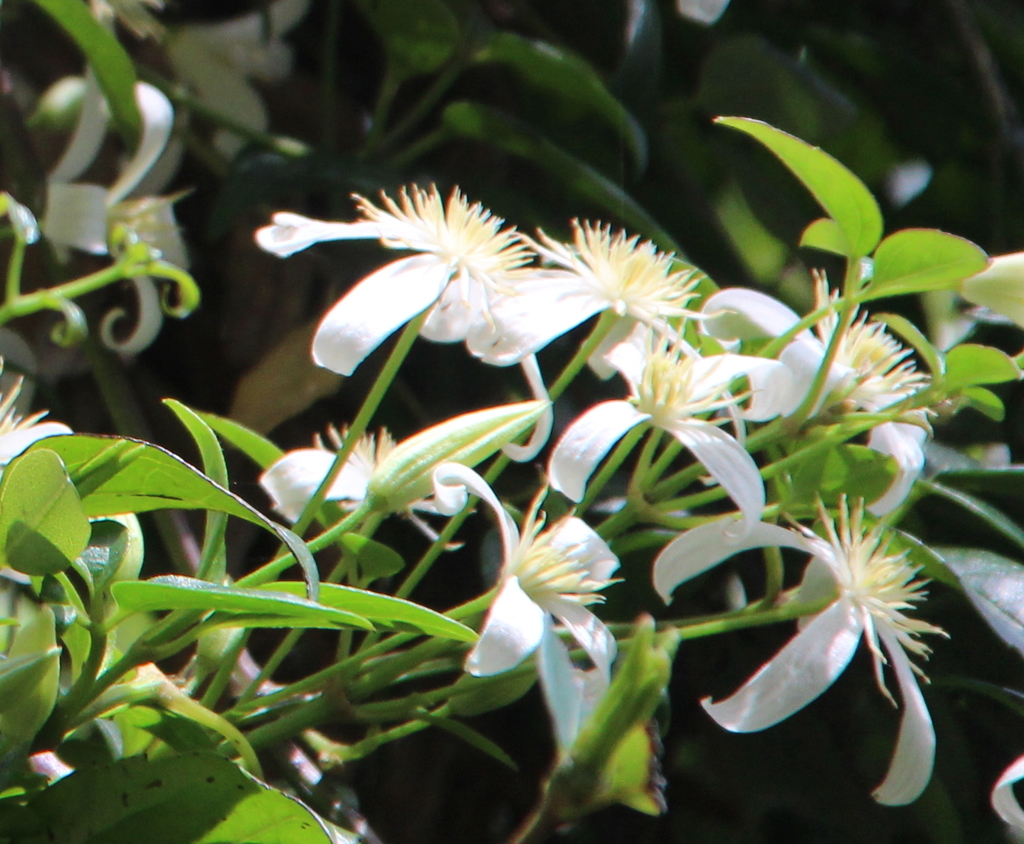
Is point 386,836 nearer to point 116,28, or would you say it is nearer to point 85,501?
point 85,501

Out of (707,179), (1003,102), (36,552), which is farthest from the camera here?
(707,179)

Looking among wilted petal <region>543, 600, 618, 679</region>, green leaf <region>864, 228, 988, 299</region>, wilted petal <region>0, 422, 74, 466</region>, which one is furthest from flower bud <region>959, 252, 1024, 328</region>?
wilted petal <region>0, 422, 74, 466</region>

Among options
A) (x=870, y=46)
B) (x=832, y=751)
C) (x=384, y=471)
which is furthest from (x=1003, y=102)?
(x=384, y=471)

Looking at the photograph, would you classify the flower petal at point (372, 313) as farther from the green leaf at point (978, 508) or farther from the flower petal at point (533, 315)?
the green leaf at point (978, 508)

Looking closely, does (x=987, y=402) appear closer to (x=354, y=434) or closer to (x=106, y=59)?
(x=354, y=434)

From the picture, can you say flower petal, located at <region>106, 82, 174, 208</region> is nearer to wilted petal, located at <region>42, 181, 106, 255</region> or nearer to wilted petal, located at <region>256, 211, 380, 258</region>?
wilted petal, located at <region>42, 181, 106, 255</region>

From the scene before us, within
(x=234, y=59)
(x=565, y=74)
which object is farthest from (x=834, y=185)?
(x=234, y=59)
